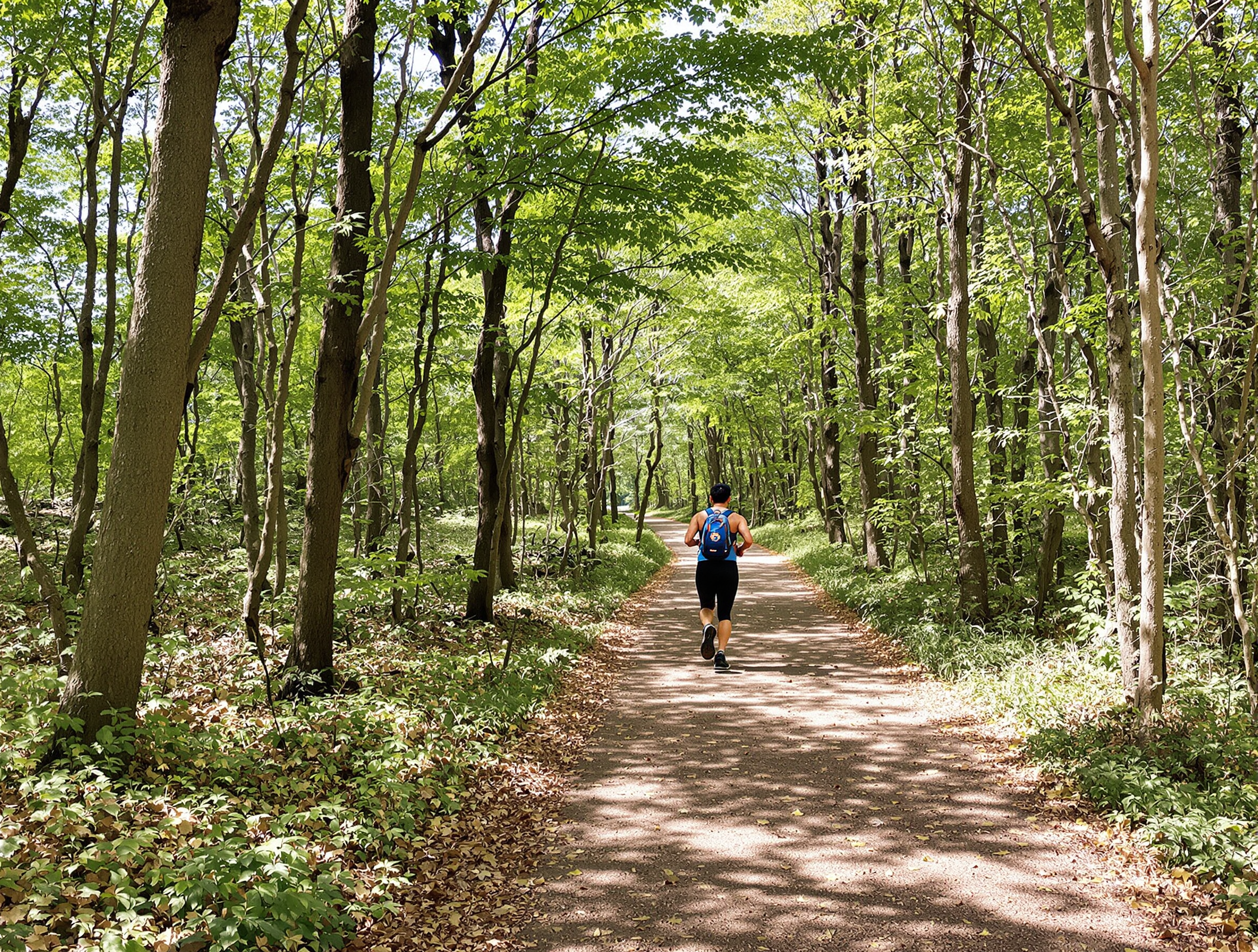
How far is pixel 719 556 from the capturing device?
29.0 feet

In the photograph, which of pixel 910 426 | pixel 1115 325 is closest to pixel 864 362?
pixel 910 426

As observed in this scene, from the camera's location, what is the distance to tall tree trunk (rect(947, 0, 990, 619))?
9609 mm

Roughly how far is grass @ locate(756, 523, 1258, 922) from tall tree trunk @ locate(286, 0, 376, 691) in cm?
626

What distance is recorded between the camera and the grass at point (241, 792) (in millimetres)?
3084

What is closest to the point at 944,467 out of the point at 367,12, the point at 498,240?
the point at 498,240

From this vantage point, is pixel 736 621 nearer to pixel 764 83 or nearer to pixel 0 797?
pixel 764 83

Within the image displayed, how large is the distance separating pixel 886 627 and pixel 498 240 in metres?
8.31

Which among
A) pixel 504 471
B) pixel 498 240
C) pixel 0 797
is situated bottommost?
pixel 0 797

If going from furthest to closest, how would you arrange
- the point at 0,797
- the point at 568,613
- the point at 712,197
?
the point at 568,613
the point at 712,197
the point at 0,797

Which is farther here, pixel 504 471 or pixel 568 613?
pixel 568 613

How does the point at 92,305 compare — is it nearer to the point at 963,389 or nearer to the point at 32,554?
the point at 32,554

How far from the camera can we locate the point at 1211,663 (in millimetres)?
6820

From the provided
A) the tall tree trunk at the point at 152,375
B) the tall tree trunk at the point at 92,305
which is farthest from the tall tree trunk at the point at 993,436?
the tall tree trunk at the point at 92,305

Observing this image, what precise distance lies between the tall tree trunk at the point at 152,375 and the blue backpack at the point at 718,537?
19.7ft
